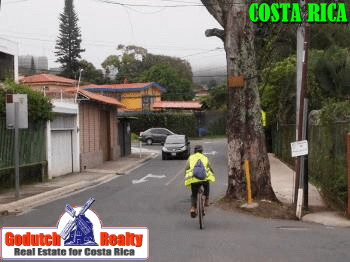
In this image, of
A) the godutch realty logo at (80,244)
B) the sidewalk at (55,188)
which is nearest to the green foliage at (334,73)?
the sidewalk at (55,188)

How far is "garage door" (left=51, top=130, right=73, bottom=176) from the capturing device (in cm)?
2327

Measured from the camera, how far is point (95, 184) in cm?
2125

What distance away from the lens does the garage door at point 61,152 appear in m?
23.3

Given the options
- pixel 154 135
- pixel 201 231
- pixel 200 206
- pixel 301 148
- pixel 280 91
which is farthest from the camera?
pixel 154 135

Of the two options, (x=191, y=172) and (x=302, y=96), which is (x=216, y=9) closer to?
(x=302, y=96)

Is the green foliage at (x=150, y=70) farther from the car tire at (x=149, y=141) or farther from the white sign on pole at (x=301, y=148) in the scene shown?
the white sign on pole at (x=301, y=148)

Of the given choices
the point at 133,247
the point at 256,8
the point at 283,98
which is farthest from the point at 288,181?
the point at 133,247

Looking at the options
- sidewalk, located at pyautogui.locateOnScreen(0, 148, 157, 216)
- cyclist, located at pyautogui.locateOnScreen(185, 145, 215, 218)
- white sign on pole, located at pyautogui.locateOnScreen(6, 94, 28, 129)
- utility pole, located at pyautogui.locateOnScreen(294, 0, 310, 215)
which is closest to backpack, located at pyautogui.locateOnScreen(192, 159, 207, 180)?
cyclist, located at pyautogui.locateOnScreen(185, 145, 215, 218)

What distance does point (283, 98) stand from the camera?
28641mm

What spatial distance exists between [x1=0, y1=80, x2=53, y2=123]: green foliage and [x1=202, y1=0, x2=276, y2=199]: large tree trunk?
327 inches

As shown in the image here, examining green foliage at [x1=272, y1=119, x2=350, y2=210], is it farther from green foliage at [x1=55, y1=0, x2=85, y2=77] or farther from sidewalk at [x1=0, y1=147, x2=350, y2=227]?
green foliage at [x1=55, y1=0, x2=85, y2=77]

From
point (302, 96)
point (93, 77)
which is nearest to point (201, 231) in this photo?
point (302, 96)

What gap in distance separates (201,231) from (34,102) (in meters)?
11.5

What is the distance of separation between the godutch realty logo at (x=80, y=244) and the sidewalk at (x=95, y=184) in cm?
486
